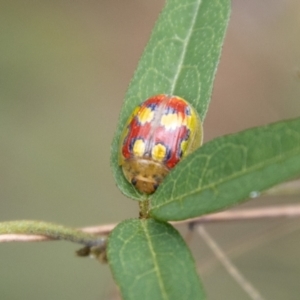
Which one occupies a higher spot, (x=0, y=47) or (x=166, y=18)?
(x=0, y=47)

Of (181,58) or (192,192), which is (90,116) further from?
(192,192)

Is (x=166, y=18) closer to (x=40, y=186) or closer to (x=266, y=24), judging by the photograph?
(x=40, y=186)

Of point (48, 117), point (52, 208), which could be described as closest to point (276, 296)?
point (52, 208)

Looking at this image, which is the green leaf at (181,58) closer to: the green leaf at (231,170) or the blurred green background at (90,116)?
the green leaf at (231,170)

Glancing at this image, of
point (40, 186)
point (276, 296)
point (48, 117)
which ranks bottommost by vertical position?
point (276, 296)

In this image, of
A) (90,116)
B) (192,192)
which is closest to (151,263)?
(192,192)
